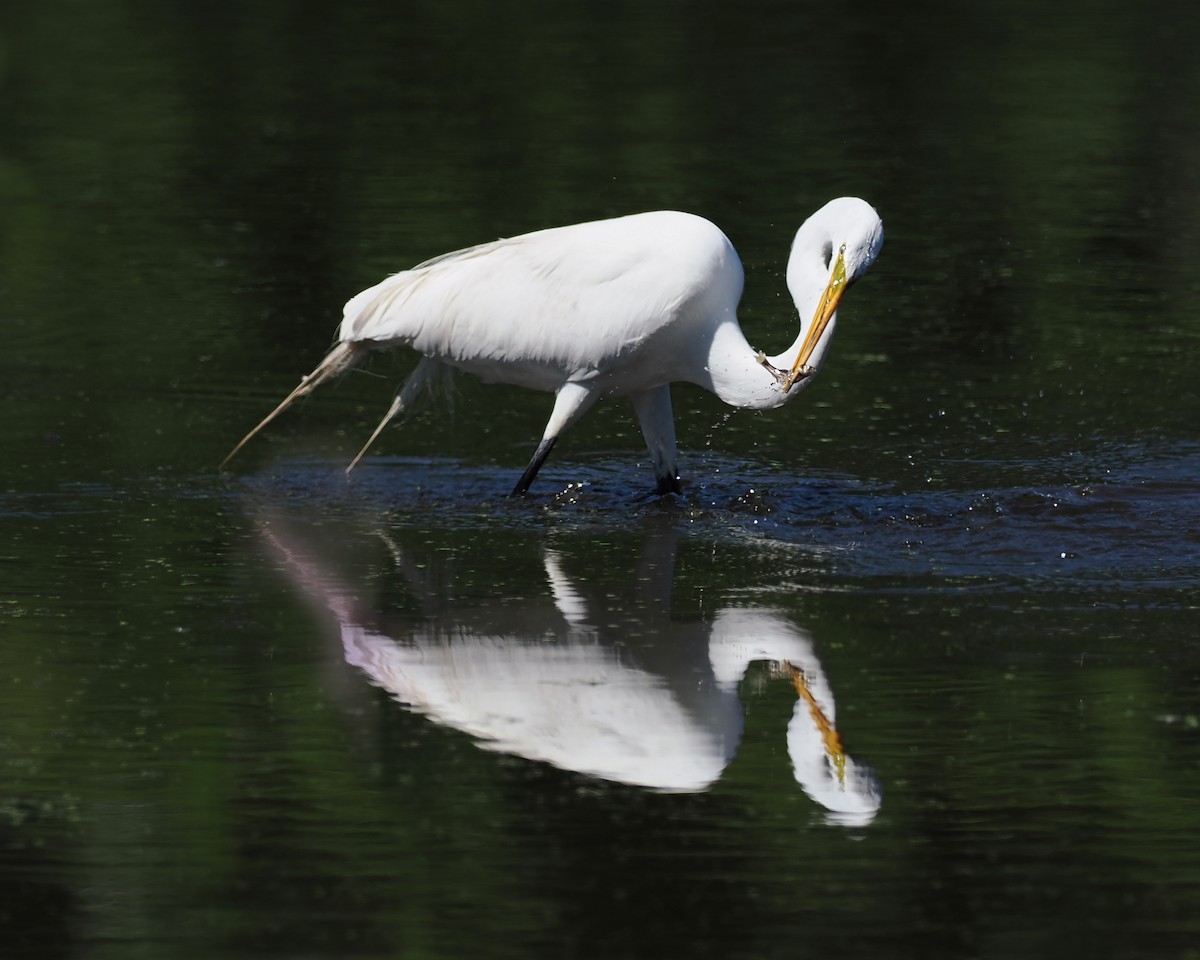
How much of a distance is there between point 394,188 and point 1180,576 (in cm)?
859

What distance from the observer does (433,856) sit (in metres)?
4.98

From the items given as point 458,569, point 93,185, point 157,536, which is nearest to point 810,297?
point 458,569

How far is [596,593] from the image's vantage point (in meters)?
7.12

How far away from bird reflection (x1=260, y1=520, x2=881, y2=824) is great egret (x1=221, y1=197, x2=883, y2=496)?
0.93m

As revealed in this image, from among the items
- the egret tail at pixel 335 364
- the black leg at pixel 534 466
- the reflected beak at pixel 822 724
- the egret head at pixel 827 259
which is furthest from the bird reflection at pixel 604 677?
the egret tail at pixel 335 364

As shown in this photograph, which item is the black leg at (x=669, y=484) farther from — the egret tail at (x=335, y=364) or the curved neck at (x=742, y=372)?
the egret tail at (x=335, y=364)

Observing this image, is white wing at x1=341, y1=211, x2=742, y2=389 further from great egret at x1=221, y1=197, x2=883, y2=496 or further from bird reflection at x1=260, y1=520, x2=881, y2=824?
bird reflection at x1=260, y1=520, x2=881, y2=824

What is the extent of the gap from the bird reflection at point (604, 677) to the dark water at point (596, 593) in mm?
17

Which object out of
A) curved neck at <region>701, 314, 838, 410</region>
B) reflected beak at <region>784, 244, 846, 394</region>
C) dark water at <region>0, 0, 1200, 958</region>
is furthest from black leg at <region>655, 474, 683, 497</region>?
reflected beak at <region>784, 244, 846, 394</region>

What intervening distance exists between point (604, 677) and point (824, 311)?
1.91m

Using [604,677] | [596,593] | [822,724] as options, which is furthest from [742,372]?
[822,724]

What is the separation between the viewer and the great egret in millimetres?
7766

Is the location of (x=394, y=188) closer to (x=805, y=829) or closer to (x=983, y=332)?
(x=983, y=332)

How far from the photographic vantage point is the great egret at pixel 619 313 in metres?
7.77
